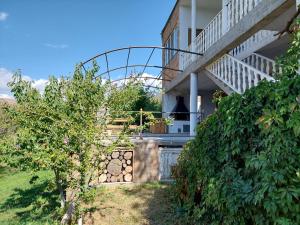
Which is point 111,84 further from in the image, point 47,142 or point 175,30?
point 175,30

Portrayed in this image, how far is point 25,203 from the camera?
7930 mm

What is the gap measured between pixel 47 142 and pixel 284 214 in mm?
4217

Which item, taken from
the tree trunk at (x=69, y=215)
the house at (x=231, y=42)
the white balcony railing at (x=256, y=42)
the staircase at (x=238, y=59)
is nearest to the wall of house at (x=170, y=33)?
A: the house at (x=231, y=42)

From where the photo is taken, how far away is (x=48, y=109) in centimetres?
572

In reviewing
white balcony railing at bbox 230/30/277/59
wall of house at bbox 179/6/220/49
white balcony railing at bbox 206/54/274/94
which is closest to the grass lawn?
white balcony railing at bbox 206/54/274/94

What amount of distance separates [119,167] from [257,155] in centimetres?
626

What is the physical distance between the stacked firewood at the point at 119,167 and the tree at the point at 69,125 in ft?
8.77

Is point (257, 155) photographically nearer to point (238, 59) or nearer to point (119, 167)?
point (238, 59)

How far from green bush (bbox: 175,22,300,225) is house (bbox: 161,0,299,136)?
78cm

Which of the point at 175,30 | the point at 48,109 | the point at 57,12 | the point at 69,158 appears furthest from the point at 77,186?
the point at 57,12

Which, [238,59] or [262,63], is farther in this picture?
[238,59]

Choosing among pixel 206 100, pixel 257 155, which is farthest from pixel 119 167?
pixel 206 100

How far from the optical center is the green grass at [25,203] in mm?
6449

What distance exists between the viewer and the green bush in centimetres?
293
